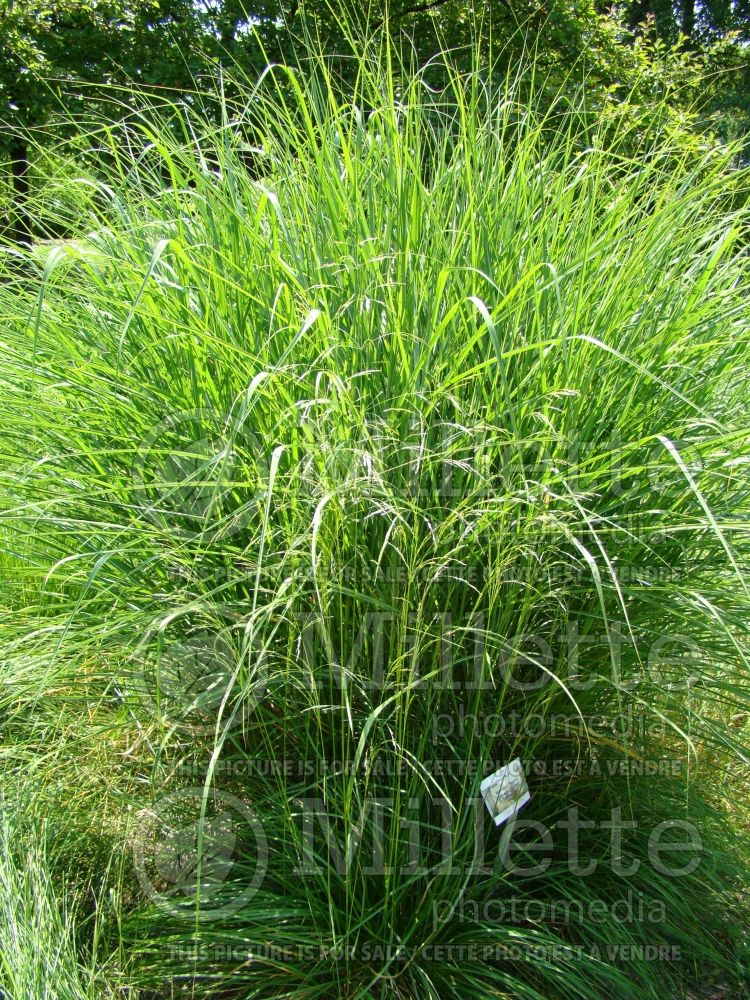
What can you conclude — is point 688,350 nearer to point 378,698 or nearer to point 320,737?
point 378,698

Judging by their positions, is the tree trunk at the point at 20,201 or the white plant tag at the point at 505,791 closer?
the white plant tag at the point at 505,791

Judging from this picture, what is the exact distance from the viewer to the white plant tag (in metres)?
1.70

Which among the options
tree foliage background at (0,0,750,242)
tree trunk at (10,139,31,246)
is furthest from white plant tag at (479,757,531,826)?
tree foliage background at (0,0,750,242)

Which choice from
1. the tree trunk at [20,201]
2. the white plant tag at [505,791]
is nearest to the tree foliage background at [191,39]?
the tree trunk at [20,201]

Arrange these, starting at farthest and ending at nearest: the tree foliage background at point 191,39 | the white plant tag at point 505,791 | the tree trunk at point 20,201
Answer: the tree foliage background at point 191,39 < the tree trunk at point 20,201 < the white plant tag at point 505,791

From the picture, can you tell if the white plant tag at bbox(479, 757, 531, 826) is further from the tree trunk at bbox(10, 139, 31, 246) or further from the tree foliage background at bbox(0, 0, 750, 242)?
the tree foliage background at bbox(0, 0, 750, 242)

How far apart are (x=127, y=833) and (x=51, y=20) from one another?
7.53 m

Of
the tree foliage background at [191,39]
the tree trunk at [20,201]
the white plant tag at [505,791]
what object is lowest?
the white plant tag at [505,791]

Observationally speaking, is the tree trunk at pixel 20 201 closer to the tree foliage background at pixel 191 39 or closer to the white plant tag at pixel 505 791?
the tree foliage background at pixel 191 39

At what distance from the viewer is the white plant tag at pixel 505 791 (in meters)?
1.70

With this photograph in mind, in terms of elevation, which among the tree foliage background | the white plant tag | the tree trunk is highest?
the tree foliage background

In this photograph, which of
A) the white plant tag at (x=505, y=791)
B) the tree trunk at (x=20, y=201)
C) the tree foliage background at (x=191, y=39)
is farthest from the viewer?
the tree foliage background at (x=191, y=39)

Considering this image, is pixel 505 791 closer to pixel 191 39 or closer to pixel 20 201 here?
pixel 20 201

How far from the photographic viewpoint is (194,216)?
7.27ft
